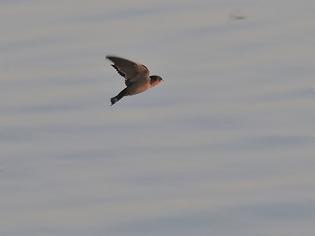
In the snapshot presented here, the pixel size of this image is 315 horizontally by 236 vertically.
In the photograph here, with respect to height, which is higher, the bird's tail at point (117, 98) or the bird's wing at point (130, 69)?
the bird's wing at point (130, 69)

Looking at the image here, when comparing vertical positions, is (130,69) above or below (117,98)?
above

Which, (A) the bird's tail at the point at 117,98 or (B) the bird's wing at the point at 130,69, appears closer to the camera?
(A) the bird's tail at the point at 117,98

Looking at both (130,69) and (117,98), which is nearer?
(117,98)

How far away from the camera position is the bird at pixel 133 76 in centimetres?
1283

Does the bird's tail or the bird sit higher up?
the bird

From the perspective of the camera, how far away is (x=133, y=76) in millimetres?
12820

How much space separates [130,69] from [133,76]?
0.30 feet

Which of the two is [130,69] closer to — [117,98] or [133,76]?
[133,76]

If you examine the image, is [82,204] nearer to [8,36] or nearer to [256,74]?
[256,74]

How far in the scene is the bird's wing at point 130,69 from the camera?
12828 millimetres

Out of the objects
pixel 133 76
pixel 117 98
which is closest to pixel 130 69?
pixel 133 76

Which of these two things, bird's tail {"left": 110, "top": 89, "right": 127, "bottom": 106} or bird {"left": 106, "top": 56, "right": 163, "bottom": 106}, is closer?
bird's tail {"left": 110, "top": 89, "right": 127, "bottom": 106}

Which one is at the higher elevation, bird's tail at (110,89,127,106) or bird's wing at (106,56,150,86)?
bird's wing at (106,56,150,86)

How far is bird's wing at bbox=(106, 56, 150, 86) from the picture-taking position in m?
12.8
